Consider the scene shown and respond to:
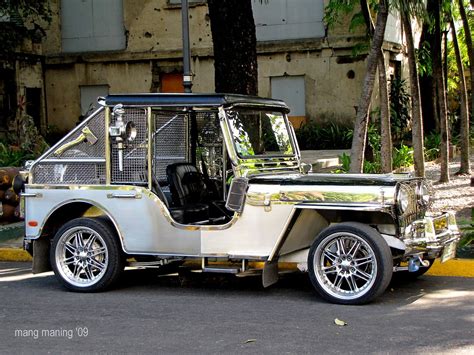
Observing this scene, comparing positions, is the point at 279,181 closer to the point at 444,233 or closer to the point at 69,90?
the point at 444,233

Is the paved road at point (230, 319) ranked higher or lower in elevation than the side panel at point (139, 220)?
lower

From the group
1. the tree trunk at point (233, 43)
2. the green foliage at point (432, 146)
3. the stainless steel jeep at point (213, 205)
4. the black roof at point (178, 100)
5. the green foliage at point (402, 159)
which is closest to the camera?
the stainless steel jeep at point (213, 205)

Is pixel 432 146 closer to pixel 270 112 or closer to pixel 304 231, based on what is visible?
pixel 270 112

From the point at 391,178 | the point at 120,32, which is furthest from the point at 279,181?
the point at 120,32

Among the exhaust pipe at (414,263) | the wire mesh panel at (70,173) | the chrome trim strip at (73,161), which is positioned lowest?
the exhaust pipe at (414,263)

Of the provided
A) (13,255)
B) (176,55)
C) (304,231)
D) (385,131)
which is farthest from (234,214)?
(176,55)

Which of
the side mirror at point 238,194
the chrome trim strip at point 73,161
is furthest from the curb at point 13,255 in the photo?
the side mirror at point 238,194

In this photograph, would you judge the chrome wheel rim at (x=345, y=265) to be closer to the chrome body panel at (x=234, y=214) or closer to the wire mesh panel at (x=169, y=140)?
the chrome body panel at (x=234, y=214)

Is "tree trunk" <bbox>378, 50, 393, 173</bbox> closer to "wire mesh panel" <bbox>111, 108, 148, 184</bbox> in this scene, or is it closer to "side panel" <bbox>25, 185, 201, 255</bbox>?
"wire mesh panel" <bbox>111, 108, 148, 184</bbox>

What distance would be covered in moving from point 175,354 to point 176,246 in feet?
6.78

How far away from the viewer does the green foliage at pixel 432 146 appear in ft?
73.6

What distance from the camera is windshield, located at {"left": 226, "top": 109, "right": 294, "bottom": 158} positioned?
26.5 ft

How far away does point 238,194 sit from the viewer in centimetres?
752

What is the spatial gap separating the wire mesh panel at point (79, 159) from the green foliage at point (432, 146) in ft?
50.3
